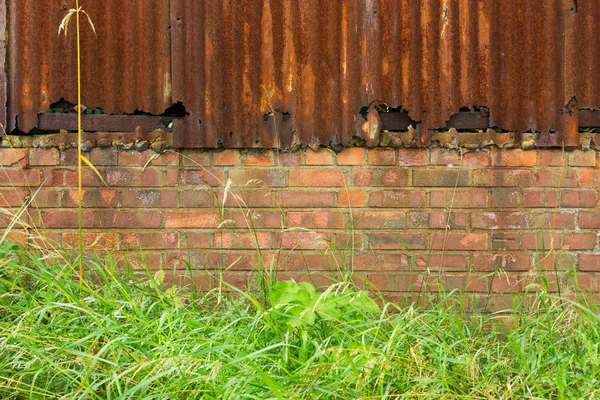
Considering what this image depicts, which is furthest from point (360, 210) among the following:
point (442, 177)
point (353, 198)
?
point (442, 177)

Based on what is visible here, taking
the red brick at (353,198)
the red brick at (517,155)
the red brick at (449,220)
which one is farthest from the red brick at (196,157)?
the red brick at (517,155)

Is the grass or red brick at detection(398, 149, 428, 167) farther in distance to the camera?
Result: red brick at detection(398, 149, 428, 167)

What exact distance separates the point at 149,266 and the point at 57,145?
0.74m

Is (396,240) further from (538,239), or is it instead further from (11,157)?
(11,157)

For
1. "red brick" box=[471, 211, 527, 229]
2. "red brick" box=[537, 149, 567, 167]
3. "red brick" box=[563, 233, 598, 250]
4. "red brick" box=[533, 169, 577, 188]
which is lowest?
"red brick" box=[563, 233, 598, 250]

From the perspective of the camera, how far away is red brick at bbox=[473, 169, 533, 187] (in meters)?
3.43

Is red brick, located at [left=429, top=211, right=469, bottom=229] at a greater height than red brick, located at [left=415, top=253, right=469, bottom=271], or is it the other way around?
red brick, located at [left=429, top=211, right=469, bottom=229]

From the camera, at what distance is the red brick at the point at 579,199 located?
11.3 feet

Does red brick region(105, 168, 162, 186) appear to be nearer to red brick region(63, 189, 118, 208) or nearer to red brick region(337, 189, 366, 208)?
red brick region(63, 189, 118, 208)

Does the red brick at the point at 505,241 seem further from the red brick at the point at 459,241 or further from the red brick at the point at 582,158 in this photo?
the red brick at the point at 582,158

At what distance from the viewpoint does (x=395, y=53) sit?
3.41 meters

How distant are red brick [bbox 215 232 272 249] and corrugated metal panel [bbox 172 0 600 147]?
43 cm

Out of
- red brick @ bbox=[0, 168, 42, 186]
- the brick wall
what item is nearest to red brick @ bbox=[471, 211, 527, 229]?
the brick wall

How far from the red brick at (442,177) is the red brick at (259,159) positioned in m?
0.70
